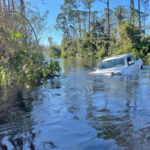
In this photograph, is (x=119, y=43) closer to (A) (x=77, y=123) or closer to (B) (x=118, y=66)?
(B) (x=118, y=66)

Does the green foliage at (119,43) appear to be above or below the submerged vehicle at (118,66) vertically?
above

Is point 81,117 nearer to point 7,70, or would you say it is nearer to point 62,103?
point 62,103

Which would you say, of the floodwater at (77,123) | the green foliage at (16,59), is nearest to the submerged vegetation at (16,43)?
the green foliage at (16,59)

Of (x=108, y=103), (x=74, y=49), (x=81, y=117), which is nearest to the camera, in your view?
(x=81, y=117)

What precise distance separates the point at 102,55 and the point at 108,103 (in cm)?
3764

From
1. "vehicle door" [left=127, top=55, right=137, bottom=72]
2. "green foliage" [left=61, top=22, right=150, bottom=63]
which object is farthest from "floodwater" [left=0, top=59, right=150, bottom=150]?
"green foliage" [left=61, top=22, right=150, bottom=63]

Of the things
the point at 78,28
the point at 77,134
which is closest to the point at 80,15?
the point at 78,28

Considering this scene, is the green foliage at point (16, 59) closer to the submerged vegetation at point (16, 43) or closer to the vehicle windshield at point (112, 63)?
the submerged vegetation at point (16, 43)

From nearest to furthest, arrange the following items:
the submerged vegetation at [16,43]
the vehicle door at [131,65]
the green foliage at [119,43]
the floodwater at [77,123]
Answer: the floodwater at [77,123] < the submerged vegetation at [16,43] < the vehicle door at [131,65] < the green foliage at [119,43]

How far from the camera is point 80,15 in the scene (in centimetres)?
6012

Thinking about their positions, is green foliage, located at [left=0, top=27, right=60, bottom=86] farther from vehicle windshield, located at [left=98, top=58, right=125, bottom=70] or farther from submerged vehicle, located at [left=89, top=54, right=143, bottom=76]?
vehicle windshield, located at [left=98, top=58, right=125, bottom=70]

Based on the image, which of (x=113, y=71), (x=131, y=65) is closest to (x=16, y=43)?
(x=113, y=71)

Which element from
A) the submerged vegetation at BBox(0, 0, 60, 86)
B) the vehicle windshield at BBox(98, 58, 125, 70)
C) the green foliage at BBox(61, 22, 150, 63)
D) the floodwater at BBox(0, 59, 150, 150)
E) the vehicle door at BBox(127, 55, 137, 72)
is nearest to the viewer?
the floodwater at BBox(0, 59, 150, 150)

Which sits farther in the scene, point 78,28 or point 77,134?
point 78,28
